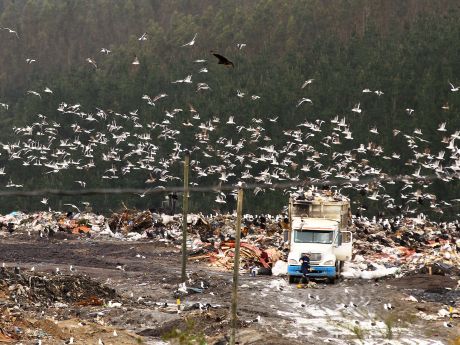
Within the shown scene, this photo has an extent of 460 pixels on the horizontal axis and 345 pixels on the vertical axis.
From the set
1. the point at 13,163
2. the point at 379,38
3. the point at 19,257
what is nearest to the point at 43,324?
the point at 19,257

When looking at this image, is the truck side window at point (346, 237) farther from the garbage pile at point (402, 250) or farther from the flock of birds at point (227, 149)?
the flock of birds at point (227, 149)

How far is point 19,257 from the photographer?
32.8 metres

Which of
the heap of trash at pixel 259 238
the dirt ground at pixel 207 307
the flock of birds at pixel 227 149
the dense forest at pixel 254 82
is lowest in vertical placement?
the dirt ground at pixel 207 307

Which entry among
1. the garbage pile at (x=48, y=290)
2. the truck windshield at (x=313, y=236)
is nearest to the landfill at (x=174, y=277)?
the garbage pile at (x=48, y=290)

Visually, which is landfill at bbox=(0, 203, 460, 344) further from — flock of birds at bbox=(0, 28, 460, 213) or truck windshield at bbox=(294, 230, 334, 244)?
flock of birds at bbox=(0, 28, 460, 213)

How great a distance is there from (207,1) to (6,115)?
162 feet

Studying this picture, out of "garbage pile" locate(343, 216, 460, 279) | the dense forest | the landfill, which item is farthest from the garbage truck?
the dense forest

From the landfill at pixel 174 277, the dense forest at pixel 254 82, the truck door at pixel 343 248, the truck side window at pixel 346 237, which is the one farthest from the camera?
the dense forest at pixel 254 82

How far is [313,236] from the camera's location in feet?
87.0

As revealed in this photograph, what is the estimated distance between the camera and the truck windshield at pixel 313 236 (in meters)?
26.4

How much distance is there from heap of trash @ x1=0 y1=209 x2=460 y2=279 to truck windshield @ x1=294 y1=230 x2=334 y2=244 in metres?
0.51

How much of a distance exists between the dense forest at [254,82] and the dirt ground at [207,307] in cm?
2924

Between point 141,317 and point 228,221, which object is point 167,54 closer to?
point 228,221

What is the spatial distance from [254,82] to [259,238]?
58.8 meters
